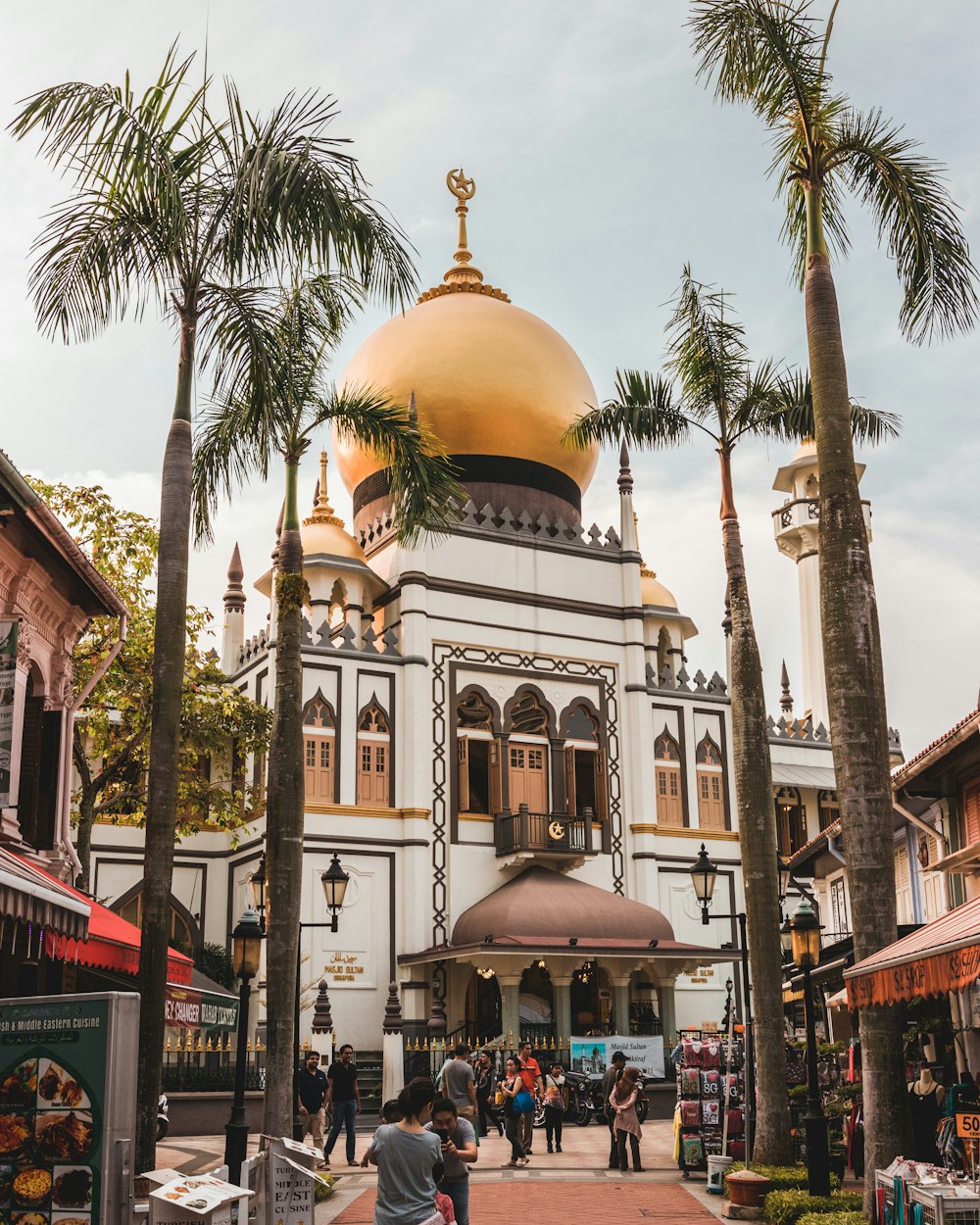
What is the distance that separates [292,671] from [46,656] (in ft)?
9.93

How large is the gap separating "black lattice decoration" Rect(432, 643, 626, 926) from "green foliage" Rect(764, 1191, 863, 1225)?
19.6 meters

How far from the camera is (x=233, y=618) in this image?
39.0 metres

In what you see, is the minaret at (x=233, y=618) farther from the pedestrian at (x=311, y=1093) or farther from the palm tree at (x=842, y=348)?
the palm tree at (x=842, y=348)

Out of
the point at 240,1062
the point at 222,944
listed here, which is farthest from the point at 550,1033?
the point at 240,1062

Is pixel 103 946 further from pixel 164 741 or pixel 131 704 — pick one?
pixel 131 704

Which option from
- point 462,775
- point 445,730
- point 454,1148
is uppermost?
point 445,730

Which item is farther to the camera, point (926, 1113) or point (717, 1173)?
point (717, 1173)

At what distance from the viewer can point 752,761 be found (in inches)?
664

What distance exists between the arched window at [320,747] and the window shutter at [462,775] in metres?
3.17

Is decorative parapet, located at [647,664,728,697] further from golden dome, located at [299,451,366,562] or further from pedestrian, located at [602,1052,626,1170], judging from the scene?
pedestrian, located at [602,1052,626,1170]

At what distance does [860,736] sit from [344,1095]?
415 inches

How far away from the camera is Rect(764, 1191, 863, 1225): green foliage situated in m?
12.5

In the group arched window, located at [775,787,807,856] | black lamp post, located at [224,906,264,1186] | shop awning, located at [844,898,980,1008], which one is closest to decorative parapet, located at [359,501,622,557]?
A: arched window, located at [775,787,807,856]

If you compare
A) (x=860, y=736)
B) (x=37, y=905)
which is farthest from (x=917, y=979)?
(x=37, y=905)
